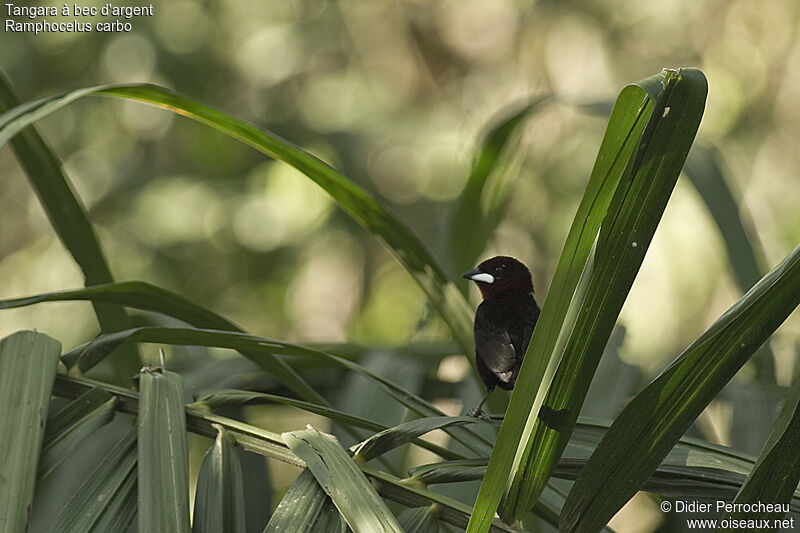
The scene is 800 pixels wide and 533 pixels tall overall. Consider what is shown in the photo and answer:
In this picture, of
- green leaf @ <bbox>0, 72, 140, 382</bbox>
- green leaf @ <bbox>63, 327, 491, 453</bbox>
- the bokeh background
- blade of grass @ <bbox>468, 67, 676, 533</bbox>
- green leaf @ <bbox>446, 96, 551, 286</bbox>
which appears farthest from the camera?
the bokeh background

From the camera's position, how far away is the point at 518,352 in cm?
87

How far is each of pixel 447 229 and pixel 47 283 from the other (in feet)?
8.47

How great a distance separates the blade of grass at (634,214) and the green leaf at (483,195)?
1.79ft

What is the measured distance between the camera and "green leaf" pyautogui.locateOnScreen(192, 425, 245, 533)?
568 millimetres

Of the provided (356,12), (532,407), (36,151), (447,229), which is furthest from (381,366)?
(356,12)

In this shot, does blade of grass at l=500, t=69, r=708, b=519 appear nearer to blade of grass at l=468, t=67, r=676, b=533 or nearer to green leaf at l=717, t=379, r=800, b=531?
blade of grass at l=468, t=67, r=676, b=533

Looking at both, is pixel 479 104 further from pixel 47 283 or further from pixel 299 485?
pixel 299 485

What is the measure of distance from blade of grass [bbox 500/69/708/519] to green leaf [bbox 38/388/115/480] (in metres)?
0.36

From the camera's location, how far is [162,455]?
0.57 metres

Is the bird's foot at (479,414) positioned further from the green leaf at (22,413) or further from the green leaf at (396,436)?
the green leaf at (22,413)

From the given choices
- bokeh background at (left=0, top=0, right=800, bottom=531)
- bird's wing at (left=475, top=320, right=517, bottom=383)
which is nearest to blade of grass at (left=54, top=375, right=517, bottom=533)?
bird's wing at (left=475, top=320, right=517, bottom=383)

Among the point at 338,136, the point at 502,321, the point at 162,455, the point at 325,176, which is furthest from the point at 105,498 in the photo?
the point at 338,136

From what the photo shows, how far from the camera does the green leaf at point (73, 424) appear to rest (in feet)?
1.98

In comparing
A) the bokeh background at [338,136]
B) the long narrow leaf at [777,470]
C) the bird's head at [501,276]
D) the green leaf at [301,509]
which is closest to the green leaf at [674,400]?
the long narrow leaf at [777,470]
